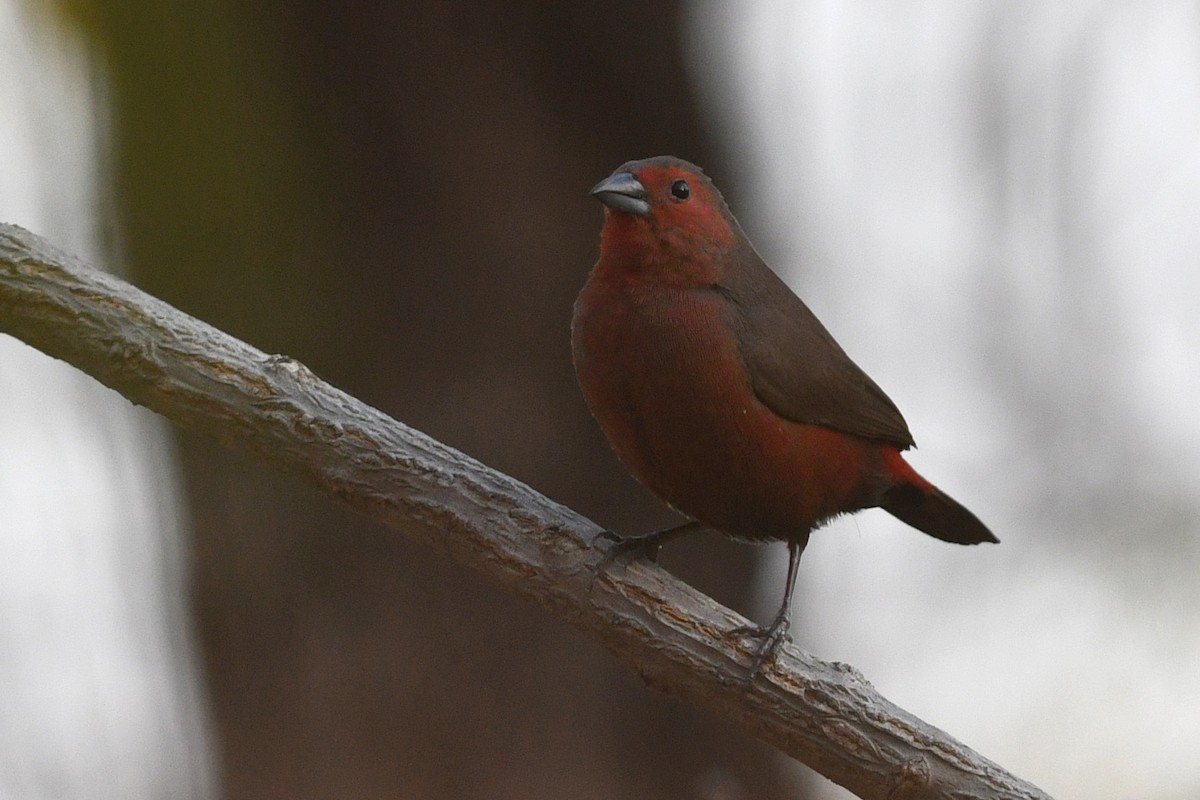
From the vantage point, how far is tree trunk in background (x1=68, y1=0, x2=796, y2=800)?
468 centimetres

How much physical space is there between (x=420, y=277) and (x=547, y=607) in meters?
2.23

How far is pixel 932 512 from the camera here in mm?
3939

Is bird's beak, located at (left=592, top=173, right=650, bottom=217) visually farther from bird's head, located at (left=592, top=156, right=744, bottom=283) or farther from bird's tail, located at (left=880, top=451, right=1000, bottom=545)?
bird's tail, located at (left=880, top=451, right=1000, bottom=545)

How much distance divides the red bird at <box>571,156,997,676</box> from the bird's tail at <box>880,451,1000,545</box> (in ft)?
0.98

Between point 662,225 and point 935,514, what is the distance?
1326 mm

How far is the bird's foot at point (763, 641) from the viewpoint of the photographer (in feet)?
9.82

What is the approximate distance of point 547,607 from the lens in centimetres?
303

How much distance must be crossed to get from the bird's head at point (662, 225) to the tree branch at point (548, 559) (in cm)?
65

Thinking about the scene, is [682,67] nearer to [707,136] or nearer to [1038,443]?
[707,136]

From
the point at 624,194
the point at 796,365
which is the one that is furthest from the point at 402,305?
the point at 796,365

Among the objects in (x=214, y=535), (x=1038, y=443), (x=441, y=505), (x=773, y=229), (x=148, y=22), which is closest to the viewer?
(x=441, y=505)

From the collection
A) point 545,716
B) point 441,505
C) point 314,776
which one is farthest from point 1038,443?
point 441,505

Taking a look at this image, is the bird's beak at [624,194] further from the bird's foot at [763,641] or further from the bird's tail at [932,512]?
the bird's tail at [932,512]

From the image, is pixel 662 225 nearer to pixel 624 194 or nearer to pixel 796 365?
pixel 624 194
